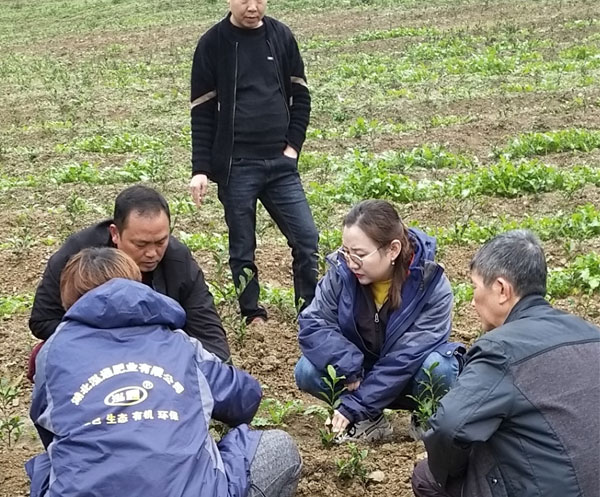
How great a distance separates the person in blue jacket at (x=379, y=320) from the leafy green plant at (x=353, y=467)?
261 mm

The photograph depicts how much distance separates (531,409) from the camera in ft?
8.54

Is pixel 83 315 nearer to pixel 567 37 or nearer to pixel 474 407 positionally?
pixel 474 407

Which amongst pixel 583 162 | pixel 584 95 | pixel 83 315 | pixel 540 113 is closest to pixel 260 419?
pixel 83 315

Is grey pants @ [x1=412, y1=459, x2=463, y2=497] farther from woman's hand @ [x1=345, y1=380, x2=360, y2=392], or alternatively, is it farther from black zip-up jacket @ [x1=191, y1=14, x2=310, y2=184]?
black zip-up jacket @ [x1=191, y1=14, x2=310, y2=184]

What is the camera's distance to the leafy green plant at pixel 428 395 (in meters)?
3.84

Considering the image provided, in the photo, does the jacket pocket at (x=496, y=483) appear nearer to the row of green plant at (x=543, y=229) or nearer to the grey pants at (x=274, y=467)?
the grey pants at (x=274, y=467)

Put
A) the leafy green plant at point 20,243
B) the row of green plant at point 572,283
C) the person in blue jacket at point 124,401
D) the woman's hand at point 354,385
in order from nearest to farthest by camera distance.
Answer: the person in blue jacket at point 124,401
the woman's hand at point 354,385
the row of green plant at point 572,283
the leafy green plant at point 20,243

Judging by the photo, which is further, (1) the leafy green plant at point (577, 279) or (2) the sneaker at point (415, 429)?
(1) the leafy green plant at point (577, 279)

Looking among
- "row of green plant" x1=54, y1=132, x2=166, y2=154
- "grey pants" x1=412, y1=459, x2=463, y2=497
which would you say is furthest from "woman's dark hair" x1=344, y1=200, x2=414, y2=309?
"row of green plant" x1=54, y1=132, x2=166, y2=154

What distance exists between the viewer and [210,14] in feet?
82.0

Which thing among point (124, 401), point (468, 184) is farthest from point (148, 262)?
point (468, 184)

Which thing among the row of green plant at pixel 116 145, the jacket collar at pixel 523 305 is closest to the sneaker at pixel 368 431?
the jacket collar at pixel 523 305

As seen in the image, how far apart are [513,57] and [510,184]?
21.4ft

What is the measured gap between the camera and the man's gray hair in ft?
9.46
